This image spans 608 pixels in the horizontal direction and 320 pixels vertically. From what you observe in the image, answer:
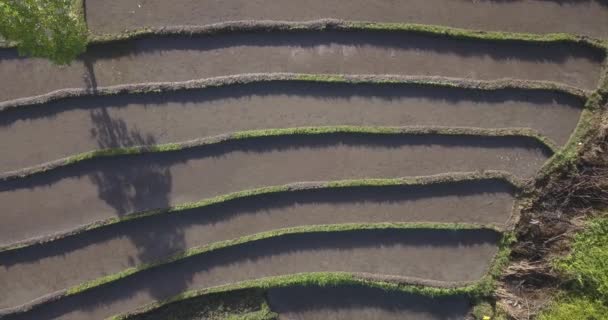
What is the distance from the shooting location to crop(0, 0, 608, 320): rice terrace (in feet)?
61.3

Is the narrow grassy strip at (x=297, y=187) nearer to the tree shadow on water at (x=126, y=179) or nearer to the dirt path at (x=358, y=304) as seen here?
the tree shadow on water at (x=126, y=179)

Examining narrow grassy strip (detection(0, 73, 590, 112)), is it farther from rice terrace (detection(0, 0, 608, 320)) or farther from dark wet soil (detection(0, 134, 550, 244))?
dark wet soil (detection(0, 134, 550, 244))

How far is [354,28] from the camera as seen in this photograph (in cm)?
1867

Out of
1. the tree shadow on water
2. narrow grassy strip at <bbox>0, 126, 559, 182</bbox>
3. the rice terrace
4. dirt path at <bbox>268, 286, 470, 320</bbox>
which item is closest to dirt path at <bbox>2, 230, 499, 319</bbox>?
the rice terrace

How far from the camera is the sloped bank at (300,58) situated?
61.5ft

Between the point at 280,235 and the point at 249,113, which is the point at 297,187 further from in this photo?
the point at 249,113

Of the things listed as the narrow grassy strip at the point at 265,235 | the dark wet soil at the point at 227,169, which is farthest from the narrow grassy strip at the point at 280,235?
the dark wet soil at the point at 227,169

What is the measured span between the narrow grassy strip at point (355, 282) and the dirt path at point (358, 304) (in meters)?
0.45

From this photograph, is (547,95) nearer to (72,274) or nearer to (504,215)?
(504,215)

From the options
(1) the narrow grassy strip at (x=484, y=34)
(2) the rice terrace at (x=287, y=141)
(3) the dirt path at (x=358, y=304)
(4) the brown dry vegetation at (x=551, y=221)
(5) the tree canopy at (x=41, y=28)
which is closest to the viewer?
(5) the tree canopy at (x=41, y=28)

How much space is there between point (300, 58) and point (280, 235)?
6.94m

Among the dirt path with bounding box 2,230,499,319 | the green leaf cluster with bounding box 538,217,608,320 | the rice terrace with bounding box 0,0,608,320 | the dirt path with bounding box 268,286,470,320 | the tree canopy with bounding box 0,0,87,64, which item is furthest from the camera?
the dirt path with bounding box 268,286,470,320

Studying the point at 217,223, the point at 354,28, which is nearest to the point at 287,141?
the point at 217,223

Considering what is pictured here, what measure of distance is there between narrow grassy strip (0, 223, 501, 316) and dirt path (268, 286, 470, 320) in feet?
2.23
